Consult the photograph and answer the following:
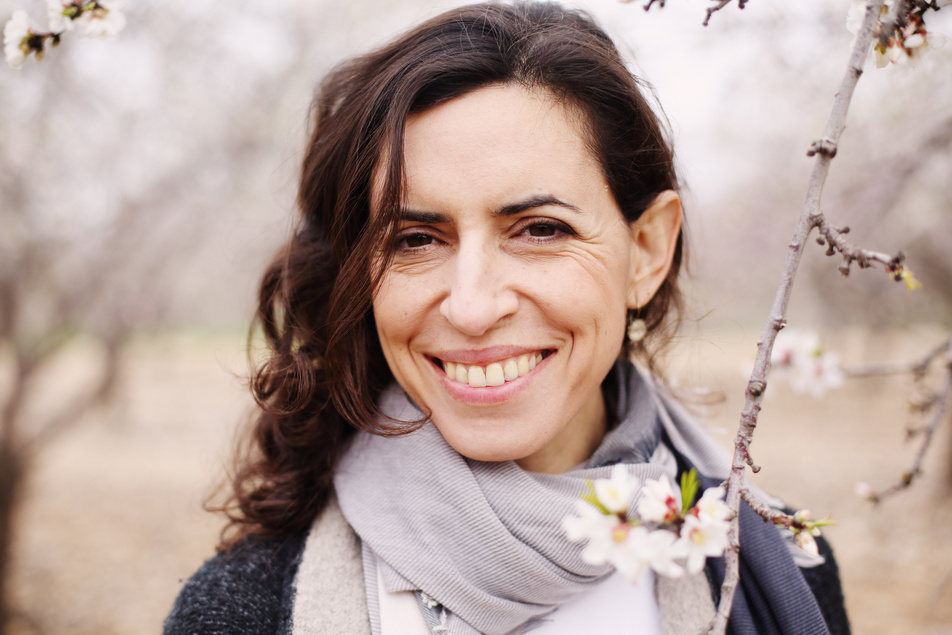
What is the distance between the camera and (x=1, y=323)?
14.0 ft

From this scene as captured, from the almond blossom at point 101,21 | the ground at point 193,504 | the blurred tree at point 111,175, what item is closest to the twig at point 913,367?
the ground at point 193,504

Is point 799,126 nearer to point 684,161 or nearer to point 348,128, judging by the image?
point 684,161

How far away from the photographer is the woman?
1.39 m

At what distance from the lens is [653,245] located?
171 cm

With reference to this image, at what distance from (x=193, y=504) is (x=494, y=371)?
96.2 inches

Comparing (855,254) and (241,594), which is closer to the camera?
(855,254)

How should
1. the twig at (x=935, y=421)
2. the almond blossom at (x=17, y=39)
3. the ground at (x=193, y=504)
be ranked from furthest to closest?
the ground at (x=193, y=504) < the twig at (x=935, y=421) < the almond blossom at (x=17, y=39)

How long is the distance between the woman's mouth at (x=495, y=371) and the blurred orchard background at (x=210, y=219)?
645mm

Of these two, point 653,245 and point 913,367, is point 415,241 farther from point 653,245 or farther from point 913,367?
point 913,367

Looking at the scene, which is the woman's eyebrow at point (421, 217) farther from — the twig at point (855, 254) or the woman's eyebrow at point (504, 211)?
the twig at point (855, 254)

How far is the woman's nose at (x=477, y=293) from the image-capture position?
1.32 metres

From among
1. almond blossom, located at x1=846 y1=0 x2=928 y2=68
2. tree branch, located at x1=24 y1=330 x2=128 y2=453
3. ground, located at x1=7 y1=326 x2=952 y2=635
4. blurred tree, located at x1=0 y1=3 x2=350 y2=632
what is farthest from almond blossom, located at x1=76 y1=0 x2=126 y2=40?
tree branch, located at x1=24 y1=330 x2=128 y2=453

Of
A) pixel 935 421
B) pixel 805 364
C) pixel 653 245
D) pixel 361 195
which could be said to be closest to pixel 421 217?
pixel 361 195

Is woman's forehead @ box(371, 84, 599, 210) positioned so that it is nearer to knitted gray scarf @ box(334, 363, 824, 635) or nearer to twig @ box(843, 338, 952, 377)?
knitted gray scarf @ box(334, 363, 824, 635)
